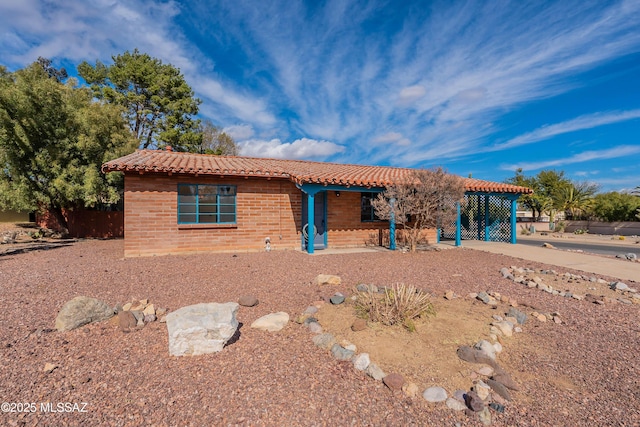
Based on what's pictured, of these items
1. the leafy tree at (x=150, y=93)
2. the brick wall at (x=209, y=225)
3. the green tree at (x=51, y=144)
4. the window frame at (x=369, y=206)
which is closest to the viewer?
the brick wall at (x=209, y=225)

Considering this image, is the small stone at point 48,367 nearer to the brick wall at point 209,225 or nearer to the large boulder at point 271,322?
the large boulder at point 271,322

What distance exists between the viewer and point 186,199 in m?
10.7

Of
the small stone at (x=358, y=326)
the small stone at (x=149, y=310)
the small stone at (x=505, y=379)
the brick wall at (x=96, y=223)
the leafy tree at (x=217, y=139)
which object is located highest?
the leafy tree at (x=217, y=139)

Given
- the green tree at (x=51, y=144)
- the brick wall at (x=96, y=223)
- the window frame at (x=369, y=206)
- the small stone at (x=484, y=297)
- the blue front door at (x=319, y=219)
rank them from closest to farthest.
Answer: the small stone at (x=484, y=297)
the blue front door at (x=319, y=219)
the green tree at (x=51, y=144)
the window frame at (x=369, y=206)
the brick wall at (x=96, y=223)

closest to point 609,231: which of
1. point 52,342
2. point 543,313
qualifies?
point 543,313

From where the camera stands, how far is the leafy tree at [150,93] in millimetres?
22203

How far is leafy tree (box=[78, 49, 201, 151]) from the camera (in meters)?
22.2

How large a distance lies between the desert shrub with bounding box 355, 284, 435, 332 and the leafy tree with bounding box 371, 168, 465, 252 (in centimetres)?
632

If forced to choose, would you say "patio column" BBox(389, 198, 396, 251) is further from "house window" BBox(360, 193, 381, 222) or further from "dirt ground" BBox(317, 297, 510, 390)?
"dirt ground" BBox(317, 297, 510, 390)

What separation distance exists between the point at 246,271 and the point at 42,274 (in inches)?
190

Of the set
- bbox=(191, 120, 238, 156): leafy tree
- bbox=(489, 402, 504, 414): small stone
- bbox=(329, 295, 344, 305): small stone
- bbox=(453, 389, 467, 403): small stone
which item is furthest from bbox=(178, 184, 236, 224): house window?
bbox=(191, 120, 238, 156): leafy tree

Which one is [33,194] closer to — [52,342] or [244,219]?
[244,219]

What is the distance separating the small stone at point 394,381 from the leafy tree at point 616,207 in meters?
30.4

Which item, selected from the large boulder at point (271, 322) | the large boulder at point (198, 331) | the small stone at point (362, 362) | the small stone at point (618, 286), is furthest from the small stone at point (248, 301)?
the small stone at point (618, 286)
